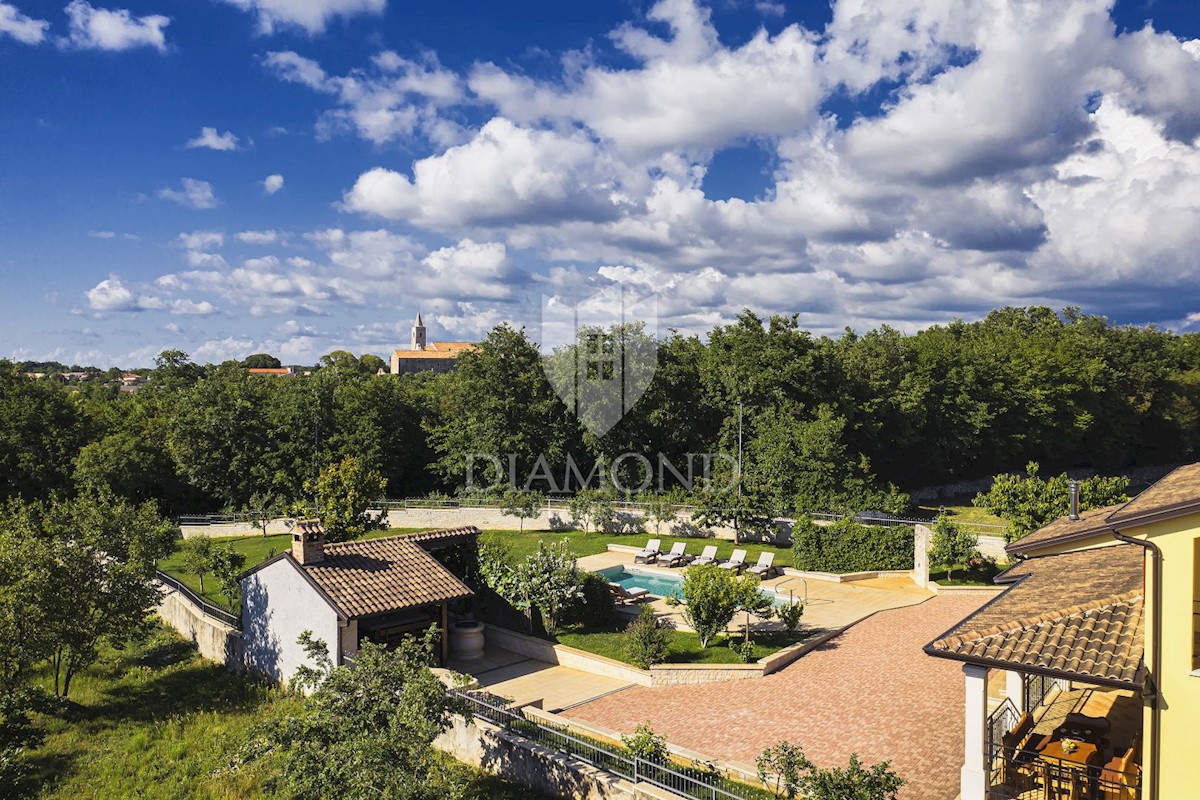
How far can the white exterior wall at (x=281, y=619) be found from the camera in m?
16.1

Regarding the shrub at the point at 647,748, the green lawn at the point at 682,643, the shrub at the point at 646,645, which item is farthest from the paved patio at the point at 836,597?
the shrub at the point at 647,748

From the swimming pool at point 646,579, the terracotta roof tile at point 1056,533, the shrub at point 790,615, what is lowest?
the swimming pool at point 646,579

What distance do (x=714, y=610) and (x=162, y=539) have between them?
757 inches

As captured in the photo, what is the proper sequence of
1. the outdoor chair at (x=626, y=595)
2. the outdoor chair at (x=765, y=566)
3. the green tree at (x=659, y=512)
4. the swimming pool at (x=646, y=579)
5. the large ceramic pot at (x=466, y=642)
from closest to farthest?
the large ceramic pot at (x=466, y=642) < the outdoor chair at (x=626, y=595) < the swimming pool at (x=646, y=579) < the outdoor chair at (x=765, y=566) < the green tree at (x=659, y=512)

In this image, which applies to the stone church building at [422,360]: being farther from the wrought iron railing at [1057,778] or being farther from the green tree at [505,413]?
the wrought iron railing at [1057,778]

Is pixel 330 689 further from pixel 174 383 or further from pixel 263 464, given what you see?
pixel 174 383

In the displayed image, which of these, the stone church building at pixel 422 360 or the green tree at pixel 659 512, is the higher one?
the stone church building at pixel 422 360

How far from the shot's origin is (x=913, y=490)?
49.9m

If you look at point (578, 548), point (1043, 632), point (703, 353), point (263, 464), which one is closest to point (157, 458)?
point (263, 464)

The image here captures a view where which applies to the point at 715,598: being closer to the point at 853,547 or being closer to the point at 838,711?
the point at 838,711

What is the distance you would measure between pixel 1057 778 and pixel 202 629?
2108cm

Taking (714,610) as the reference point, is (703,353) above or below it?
above

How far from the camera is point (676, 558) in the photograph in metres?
26.2

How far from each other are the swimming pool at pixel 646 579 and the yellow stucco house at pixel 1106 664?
44.0 ft
